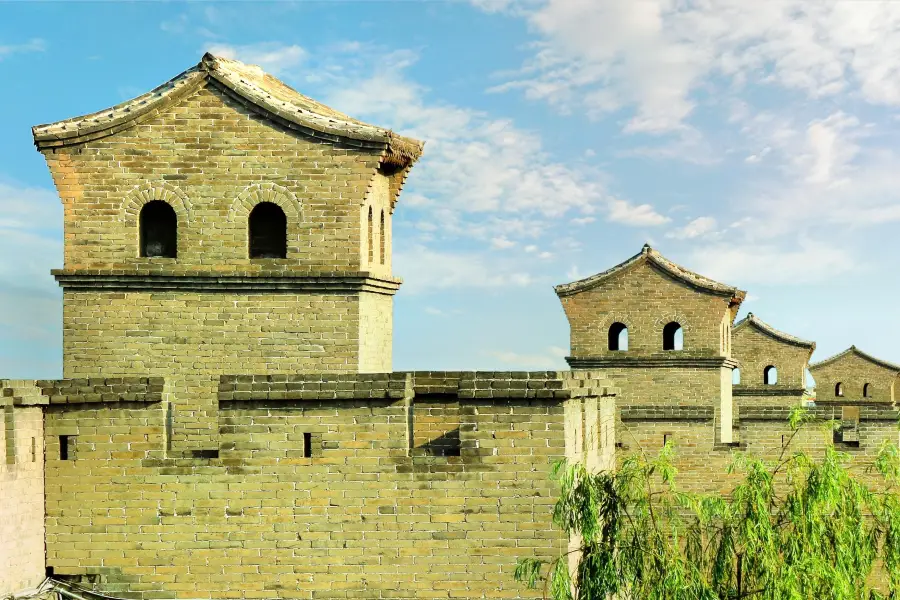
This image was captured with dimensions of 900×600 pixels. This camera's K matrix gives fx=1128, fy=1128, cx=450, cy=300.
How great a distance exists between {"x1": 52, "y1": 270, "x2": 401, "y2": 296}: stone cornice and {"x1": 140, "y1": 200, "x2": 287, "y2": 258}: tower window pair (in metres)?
0.44

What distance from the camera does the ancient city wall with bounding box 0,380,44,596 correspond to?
11.2 m

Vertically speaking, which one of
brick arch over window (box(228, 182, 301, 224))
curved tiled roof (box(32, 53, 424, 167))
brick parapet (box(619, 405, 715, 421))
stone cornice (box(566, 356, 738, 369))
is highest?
curved tiled roof (box(32, 53, 424, 167))

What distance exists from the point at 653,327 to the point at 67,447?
52.8 feet

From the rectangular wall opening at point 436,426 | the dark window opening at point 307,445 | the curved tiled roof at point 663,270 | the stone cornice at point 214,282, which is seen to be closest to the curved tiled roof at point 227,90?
the stone cornice at point 214,282

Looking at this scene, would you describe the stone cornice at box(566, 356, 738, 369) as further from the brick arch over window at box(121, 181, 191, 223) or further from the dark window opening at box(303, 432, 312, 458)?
the dark window opening at box(303, 432, 312, 458)

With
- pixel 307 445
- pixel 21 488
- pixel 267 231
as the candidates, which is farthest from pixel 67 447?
pixel 267 231

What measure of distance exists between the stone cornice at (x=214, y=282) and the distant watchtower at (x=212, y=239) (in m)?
0.02

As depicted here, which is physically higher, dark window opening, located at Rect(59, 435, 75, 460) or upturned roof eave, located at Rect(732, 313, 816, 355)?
upturned roof eave, located at Rect(732, 313, 816, 355)

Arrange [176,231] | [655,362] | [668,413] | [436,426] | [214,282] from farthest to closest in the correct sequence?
[655,362] < [668,413] < [176,231] < [214,282] < [436,426]

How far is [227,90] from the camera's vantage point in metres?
14.8

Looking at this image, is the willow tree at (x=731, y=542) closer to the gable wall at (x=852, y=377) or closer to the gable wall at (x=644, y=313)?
the gable wall at (x=644, y=313)

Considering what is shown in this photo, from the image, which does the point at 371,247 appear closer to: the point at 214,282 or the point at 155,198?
the point at 214,282

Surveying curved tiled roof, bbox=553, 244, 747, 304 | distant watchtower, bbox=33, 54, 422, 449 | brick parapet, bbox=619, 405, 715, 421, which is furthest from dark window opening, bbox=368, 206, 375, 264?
curved tiled roof, bbox=553, 244, 747, 304

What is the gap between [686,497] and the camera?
10969 millimetres
